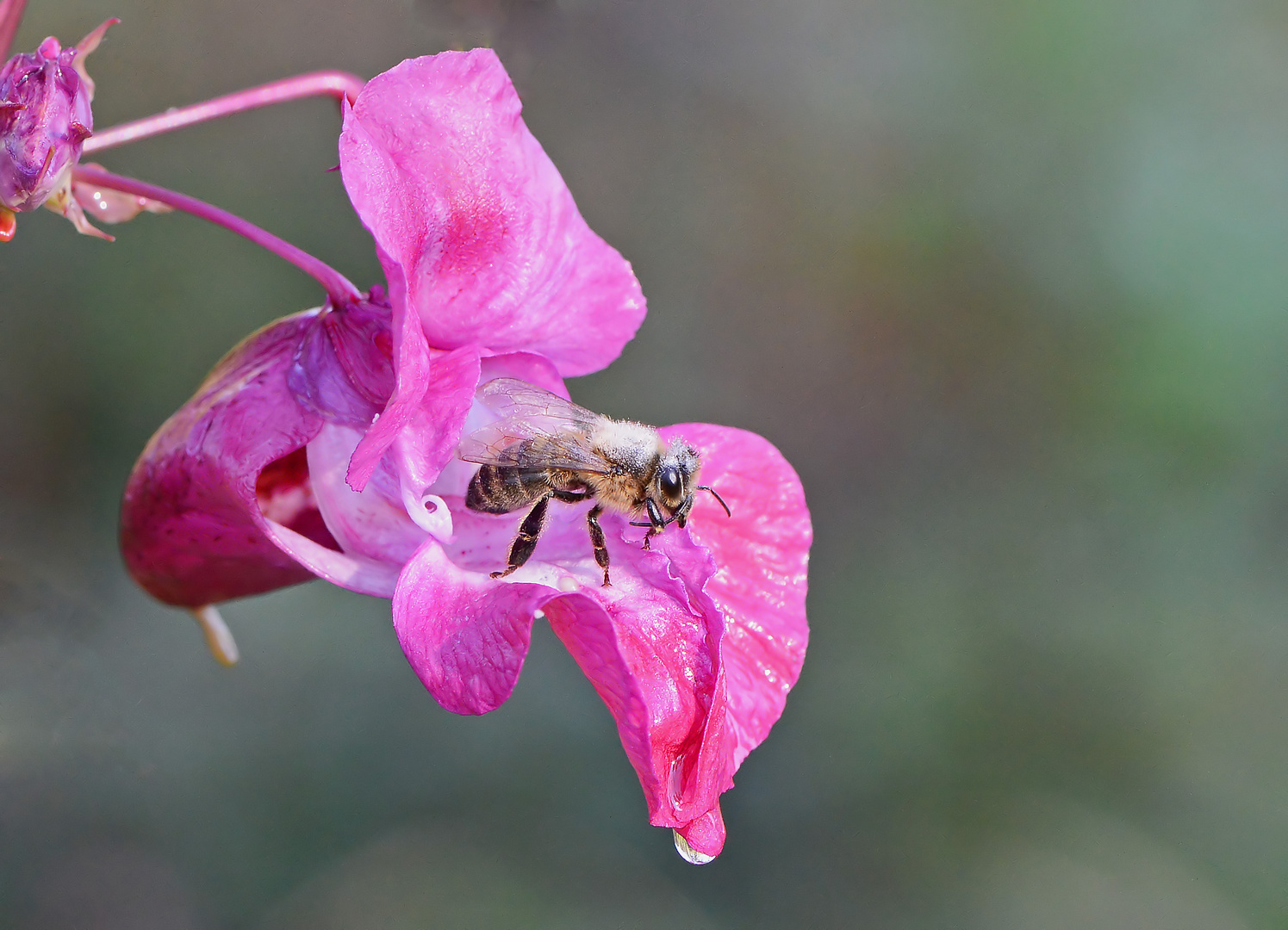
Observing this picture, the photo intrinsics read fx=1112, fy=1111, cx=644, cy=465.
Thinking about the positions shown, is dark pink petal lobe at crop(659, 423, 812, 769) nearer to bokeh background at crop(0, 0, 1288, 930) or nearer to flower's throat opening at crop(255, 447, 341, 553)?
flower's throat opening at crop(255, 447, 341, 553)

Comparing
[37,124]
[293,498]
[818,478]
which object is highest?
[37,124]

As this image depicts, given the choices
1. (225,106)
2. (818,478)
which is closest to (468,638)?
(225,106)

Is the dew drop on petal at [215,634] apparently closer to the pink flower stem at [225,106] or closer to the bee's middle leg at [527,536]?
the bee's middle leg at [527,536]

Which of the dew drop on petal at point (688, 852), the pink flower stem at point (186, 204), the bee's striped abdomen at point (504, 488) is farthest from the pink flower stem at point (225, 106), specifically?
the dew drop on petal at point (688, 852)

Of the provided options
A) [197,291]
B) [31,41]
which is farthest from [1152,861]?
[31,41]

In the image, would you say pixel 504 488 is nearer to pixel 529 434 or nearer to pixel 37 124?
pixel 529 434
